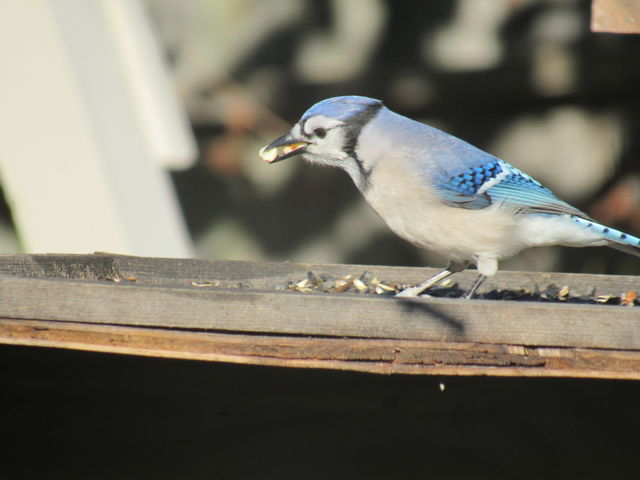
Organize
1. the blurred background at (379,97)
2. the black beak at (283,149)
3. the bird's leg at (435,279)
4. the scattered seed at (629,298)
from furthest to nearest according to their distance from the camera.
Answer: the blurred background at (379,97)
the black beak at (283,149)
the bird's leg at (435,279)
the scattered seed at (629,298)

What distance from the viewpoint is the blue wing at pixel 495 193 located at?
2676 mm

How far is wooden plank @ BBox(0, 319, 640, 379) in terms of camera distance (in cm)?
161

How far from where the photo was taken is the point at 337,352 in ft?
5.36

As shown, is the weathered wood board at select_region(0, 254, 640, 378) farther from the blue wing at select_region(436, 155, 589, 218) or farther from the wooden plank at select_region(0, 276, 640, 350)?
the blue wing at select_region(436, 155, 589, 218)

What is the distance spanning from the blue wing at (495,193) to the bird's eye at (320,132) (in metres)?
0.39

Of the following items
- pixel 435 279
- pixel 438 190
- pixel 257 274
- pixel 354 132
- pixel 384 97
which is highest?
pixel 354 132

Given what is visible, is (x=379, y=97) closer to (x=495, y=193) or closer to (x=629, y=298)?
(x=495, y=193)

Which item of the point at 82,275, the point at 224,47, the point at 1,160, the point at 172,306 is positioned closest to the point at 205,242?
the point at 224,47

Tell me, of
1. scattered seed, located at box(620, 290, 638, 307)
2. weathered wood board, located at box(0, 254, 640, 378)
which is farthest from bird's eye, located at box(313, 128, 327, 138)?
weathered wood board, located at box(0, 254, 640, 378)

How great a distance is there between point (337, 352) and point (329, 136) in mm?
1279

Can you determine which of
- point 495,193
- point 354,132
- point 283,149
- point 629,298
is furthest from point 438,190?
point 629,298

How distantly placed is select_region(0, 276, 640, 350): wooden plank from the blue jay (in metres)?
0.79

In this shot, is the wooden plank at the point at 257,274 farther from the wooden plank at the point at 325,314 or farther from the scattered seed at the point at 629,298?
the wooden plank at the point at 325,314

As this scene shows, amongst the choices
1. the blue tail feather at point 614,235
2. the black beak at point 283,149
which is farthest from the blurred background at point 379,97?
the blue tail feather at point 614,235
